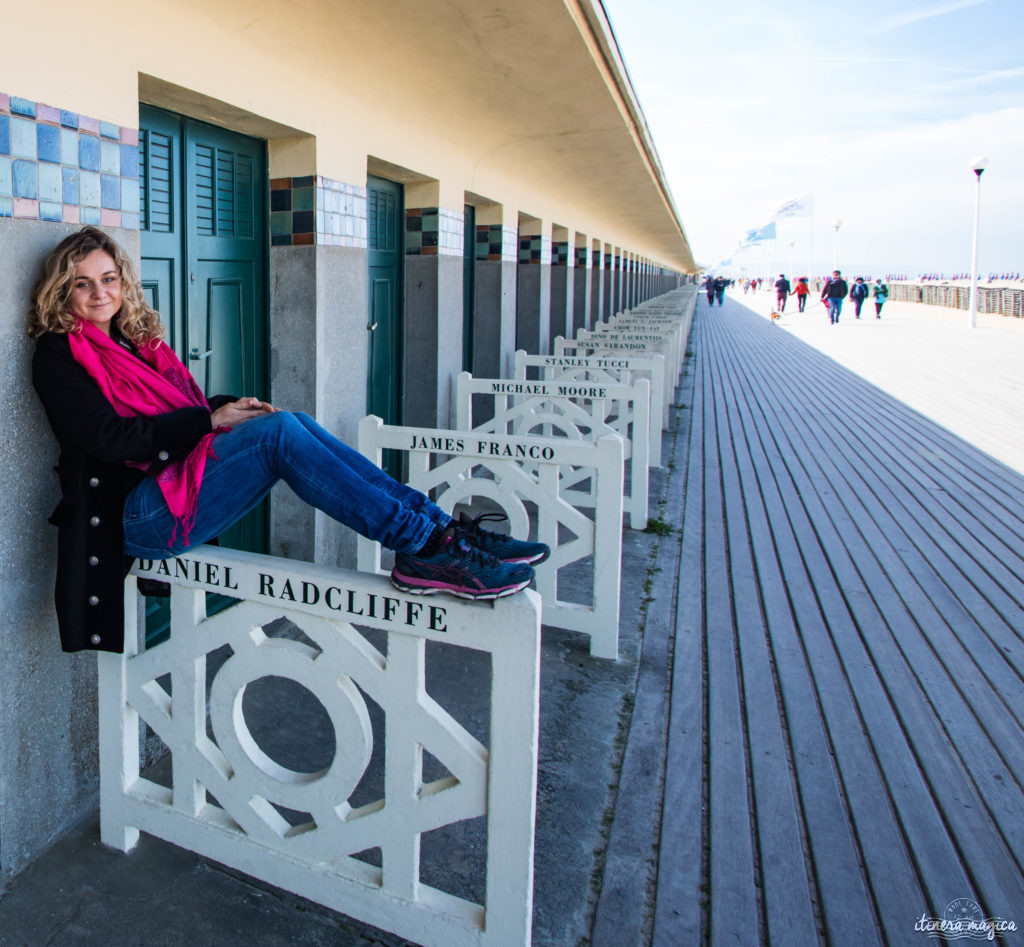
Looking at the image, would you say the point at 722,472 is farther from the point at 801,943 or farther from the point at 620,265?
the point at 620,265

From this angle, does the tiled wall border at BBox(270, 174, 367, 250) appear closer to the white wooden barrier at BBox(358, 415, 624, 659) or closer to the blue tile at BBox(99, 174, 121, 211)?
the white wooden barrier at BBox(358, 415, 624, 659)

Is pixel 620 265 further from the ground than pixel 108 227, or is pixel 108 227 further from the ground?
pixel 620 265

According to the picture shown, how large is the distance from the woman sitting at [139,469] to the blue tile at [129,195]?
1.10ft

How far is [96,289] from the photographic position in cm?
209

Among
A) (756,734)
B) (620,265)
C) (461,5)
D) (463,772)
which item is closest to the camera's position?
(463,772)

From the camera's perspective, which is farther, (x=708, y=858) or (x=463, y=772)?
(x=708, y=858)

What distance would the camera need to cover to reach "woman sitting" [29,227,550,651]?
1.95 m

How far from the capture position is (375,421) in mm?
3672

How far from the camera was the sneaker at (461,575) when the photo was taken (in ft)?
5.81

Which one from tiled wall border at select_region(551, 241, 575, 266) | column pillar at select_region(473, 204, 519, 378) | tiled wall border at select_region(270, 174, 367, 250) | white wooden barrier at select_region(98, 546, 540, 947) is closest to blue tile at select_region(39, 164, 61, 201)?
white wooden barrier at select_region(98, 546, 540, 947)

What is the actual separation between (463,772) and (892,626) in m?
2.62

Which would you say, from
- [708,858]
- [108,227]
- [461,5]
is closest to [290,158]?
[461,5]

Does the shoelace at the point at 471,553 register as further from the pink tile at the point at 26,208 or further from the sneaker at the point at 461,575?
the pink tile at the point at 26,208

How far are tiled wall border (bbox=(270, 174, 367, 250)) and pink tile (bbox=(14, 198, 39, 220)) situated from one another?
1594mm
